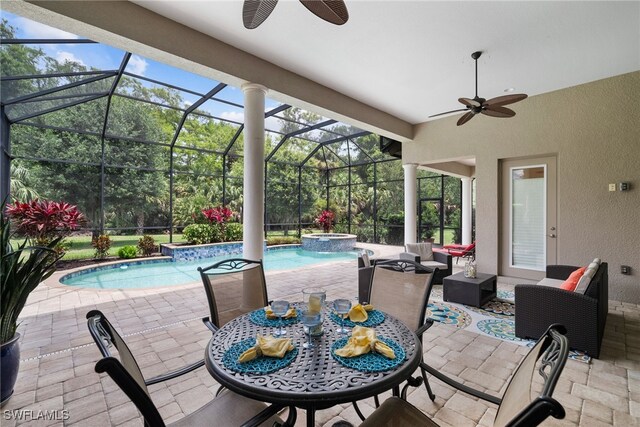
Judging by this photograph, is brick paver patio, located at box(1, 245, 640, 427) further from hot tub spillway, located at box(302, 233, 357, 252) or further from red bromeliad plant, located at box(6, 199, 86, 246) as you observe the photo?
hot tub spillway, located at box(302, 233, 357, 252)

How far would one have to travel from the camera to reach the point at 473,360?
9.07 feet

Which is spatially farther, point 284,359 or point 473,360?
point 473,360

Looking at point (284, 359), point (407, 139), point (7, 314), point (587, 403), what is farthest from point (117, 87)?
point (587, 403)

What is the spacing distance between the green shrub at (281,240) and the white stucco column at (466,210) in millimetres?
6328

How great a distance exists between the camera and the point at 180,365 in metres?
2.61

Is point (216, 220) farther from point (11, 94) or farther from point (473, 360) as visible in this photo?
point (473, 360)

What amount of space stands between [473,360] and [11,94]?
8.60 m

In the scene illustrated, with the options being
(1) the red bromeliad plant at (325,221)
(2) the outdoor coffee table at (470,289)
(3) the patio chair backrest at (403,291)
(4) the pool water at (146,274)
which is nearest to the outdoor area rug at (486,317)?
(2) the outdoor coffee table at (470,289)

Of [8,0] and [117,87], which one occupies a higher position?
[117,87]

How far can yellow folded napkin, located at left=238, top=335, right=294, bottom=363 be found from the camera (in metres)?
1.29

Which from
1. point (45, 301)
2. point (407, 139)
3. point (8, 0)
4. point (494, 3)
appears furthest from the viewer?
point (407, 139)

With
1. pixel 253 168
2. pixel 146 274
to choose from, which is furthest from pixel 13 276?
pixel 146 274

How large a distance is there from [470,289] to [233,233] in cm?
778

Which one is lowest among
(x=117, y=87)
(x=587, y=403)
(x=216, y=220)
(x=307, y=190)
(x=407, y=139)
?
(x=587, y=403)
